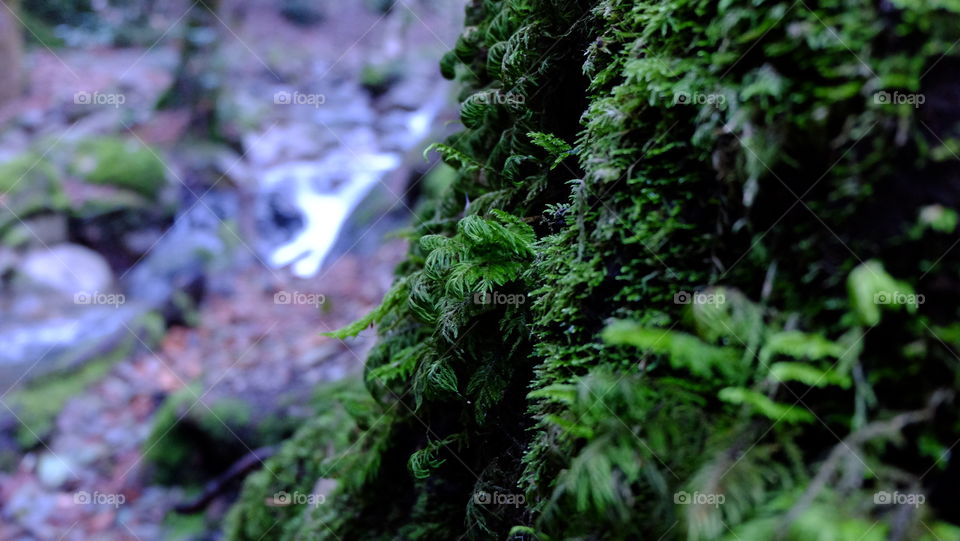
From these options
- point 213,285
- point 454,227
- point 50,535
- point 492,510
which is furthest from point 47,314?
point 492,510

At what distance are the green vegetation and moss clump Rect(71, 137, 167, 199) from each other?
377 inches

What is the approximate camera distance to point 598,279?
142cm

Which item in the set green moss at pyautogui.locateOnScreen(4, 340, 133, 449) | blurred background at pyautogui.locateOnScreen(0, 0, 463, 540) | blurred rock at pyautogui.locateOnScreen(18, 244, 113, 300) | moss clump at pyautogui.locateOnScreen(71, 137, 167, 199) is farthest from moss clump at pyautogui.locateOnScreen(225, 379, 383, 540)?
moss clump at pyautogui.locateOnScreen(71, 137, 167, 199)

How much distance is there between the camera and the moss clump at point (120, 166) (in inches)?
367

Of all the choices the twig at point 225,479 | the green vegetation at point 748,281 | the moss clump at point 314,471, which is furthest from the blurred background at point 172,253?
the green vegetation at point 748,281

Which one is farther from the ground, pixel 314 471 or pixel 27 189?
pixel 27 189

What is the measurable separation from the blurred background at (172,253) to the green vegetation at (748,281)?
1.68 meters

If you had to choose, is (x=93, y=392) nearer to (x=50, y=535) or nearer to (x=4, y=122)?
(x=50, y=535)

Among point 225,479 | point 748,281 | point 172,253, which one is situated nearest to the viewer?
point 748,281

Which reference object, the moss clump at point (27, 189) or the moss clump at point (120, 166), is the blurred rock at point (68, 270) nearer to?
the moss clump at point (27, 189)

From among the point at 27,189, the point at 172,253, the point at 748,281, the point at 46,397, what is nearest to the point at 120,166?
the point at 27,189

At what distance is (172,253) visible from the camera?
880cm

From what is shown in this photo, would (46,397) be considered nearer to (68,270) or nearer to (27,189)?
(68,270)

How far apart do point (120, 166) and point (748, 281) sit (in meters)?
10.7
